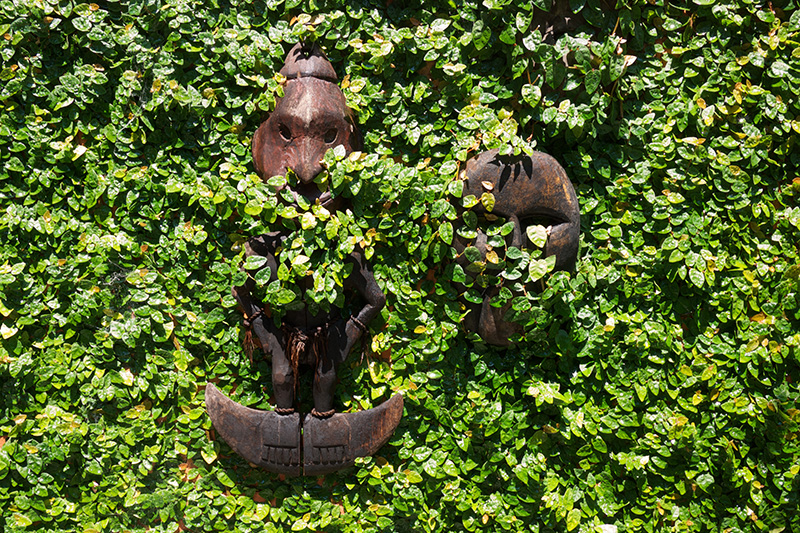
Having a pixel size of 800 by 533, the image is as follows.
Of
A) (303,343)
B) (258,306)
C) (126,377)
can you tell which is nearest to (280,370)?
(303,343)

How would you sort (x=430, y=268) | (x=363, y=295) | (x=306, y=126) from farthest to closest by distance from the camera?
1. (x=430, y=268)
2. (x=363, y=295)
3. (x=306, y=126)

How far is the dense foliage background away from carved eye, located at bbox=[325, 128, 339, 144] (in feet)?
0.41

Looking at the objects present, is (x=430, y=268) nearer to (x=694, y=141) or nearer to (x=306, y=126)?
(x=306, y=126)

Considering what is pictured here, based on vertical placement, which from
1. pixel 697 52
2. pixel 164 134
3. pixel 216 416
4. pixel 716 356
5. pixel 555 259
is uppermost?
pixel 697 52

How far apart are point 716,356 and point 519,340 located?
71 centimetres

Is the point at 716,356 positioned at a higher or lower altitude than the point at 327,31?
lower

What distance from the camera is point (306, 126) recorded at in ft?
5.60

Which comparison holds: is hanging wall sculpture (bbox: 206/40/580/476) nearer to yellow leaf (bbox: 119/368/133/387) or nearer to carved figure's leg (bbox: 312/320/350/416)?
carved figure's leg (bbox: 312/320/350/416)

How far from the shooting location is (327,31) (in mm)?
1822

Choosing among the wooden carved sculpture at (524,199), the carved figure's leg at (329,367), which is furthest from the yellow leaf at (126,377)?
the wooden carved sculpture at (524,199)

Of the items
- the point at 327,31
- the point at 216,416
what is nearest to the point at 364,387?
the point at 216,416

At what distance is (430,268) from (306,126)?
628 millimetres

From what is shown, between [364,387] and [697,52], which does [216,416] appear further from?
[697,52]

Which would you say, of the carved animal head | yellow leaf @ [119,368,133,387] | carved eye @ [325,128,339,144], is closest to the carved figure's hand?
the carved animal head
